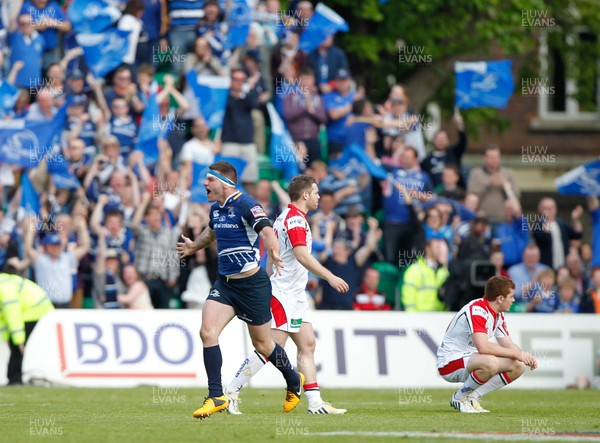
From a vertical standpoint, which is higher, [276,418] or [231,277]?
[231,277]

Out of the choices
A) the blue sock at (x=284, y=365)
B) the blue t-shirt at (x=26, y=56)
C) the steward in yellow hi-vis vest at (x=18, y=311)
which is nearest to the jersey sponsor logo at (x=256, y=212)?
the blue sock at (x=284, y=365)

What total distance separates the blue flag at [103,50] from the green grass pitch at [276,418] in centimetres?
593

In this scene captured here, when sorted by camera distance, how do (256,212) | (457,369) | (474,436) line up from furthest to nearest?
(457,369), (256,212), (474,436)

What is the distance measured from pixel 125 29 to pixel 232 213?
10190 millimetres

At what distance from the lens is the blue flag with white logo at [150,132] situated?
2178cm

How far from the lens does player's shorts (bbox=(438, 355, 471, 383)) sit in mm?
14102

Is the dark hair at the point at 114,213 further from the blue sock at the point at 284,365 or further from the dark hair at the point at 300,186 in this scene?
the blue sock at the point at 284,365

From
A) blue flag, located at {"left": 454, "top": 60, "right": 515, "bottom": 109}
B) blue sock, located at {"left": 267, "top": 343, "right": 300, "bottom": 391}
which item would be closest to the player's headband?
blue sock, located at {"left": 267, "top": 343, "right": 300, "bottom": 391}

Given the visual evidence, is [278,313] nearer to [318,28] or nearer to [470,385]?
[470,385]

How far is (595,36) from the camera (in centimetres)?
3416

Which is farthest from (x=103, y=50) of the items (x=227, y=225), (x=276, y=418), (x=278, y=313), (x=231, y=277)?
(x=276, y=418)

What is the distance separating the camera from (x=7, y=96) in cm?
2108

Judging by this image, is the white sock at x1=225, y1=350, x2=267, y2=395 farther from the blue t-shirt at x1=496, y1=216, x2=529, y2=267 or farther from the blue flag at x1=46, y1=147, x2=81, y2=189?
the blue t-shirt at x1=496, y1=216, x2=529, y2=267

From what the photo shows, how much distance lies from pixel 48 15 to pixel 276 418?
1111 centimetres
